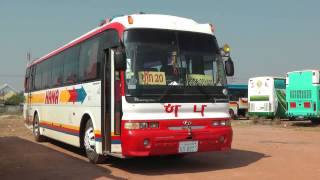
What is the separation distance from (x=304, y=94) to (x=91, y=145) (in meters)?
16.8

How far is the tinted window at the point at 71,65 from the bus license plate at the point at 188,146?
14.0ft

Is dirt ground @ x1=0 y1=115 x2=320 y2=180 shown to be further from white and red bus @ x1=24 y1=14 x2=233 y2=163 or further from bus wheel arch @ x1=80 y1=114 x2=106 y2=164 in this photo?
white and red bus @ x1=24 y1=14 x2=233 y2=163

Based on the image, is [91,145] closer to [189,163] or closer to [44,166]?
[44,166]

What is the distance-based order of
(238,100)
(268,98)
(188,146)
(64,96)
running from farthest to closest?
(238,100) < (268,98) < (64,96) < (188,146)

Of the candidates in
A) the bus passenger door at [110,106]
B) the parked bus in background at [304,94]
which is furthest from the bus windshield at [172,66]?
the parked bus in background at [304,94]

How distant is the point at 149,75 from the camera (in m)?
9.95

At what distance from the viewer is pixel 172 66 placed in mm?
10352

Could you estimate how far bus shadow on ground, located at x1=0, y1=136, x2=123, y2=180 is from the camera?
10.2 m

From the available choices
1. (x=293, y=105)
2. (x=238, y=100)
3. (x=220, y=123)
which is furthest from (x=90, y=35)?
(x=238, y=100)

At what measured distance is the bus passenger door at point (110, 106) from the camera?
33.7 feet

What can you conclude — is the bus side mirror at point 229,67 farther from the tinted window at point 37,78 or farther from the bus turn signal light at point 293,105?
the bus turn signal light at point 293,105

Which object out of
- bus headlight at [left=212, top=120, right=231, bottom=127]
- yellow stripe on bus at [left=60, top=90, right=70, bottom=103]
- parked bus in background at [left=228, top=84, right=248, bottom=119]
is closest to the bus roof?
bus headlight at [left=212, top=120, right=231, bottom=127]

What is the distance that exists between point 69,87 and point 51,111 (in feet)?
8.72

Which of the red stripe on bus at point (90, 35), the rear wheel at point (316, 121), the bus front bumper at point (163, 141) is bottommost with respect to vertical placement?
the rear wheel at point (316, 121)
